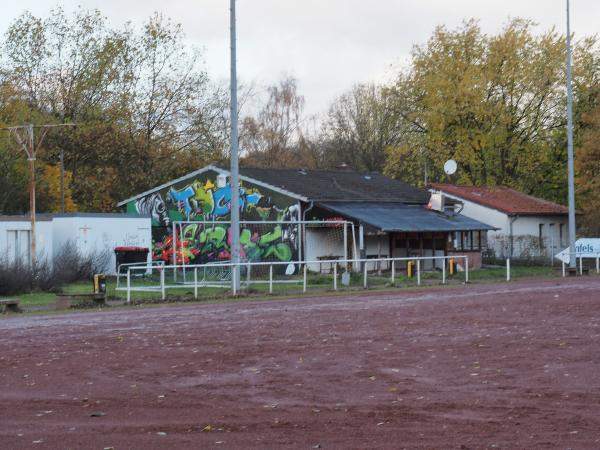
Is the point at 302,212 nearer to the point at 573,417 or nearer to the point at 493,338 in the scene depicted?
the point at 493,338

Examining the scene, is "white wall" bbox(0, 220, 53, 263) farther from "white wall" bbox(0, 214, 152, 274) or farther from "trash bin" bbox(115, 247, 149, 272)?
"trash bin" bbox(115, 247, 149, 272)

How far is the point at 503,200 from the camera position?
2282 inches

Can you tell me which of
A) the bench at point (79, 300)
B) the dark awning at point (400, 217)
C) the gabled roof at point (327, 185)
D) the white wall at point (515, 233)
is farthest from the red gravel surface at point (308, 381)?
the white wall at point (515, 233)

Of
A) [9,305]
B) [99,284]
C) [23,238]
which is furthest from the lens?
[23,238]

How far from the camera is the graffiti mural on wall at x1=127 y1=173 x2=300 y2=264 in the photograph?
4844cm

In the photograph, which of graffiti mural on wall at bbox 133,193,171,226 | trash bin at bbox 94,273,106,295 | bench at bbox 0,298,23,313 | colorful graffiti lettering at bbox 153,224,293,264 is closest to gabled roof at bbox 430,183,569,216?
colorful graffiti lettering at bbox 153,224,293,264

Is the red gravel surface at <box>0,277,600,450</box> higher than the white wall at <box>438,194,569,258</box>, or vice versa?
the white wall at <box>438,194,569,258</box>

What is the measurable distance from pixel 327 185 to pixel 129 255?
12154mm

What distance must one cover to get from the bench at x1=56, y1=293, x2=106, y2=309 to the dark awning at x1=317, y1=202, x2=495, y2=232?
17.4 metres

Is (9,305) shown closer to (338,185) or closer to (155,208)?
(155,208)

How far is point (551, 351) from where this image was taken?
1524cm

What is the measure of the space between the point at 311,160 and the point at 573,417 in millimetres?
69784

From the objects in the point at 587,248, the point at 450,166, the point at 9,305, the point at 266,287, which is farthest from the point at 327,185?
the point at 9,305

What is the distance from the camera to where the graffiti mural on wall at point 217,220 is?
4844 cm
